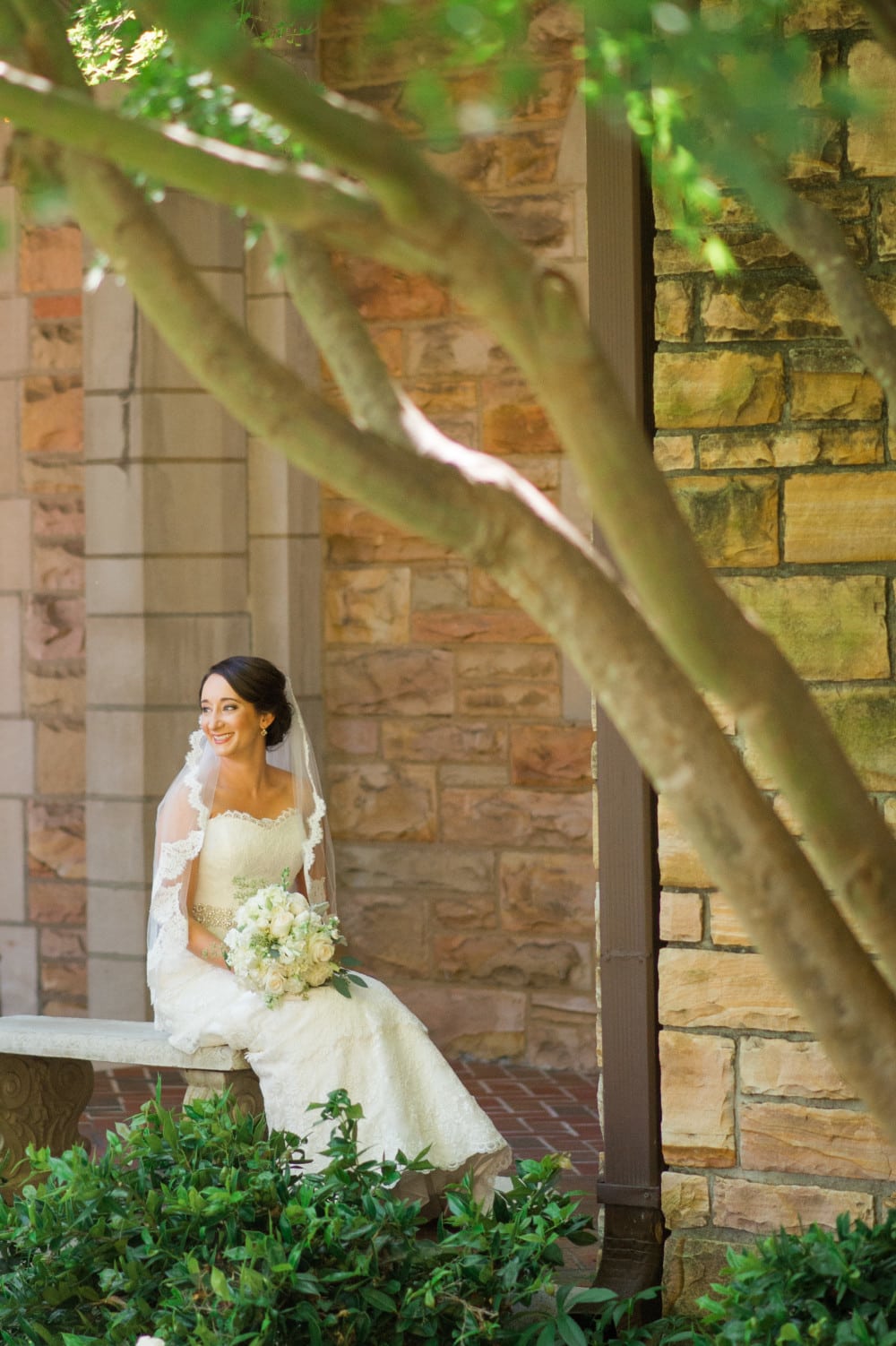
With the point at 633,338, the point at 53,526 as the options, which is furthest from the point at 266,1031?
the point at 53,526

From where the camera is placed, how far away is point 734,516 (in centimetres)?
377

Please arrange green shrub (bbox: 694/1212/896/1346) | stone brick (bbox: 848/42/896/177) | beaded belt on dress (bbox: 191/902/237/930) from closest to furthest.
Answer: green shrub (bbox: 694/1212/896/1346)
stone brick (bbox: 848/42/896/177)
beaded belt on dress (bbox: 191/902/237/930)

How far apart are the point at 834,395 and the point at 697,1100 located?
1.66 meters

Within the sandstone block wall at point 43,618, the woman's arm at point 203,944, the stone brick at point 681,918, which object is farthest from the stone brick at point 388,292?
the stone brick at point 681,918

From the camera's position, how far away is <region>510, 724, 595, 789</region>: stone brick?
6.64 meters

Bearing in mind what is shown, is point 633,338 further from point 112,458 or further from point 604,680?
point 112,458

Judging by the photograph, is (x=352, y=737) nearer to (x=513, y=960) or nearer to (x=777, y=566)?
(x=513, y=960)

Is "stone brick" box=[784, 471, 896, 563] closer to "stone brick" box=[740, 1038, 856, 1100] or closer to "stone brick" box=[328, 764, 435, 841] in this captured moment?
"stone brick" box=[740, 1038, 856, 1100]

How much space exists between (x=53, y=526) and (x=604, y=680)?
5500mm

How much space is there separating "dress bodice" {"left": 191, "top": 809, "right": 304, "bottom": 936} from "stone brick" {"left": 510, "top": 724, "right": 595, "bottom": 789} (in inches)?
72.8

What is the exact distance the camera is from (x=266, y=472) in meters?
6.70

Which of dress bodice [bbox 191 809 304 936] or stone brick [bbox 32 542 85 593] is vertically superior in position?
stone brick [bbox 32 542 85 593]

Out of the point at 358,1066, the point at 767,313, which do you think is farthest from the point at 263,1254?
the point at 767,313

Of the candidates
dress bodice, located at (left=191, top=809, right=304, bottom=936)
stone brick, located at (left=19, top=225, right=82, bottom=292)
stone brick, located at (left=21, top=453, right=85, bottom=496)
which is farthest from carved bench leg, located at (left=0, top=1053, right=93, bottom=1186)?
stone brick, located at (left=19, top=225, right=82, bottom=292)
